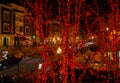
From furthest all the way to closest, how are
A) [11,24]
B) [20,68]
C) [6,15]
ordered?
[11,24] → [6,15] → [20,68]

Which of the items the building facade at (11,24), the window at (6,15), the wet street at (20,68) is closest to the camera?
the wet street at (20,68)

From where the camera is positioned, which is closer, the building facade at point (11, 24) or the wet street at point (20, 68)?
the wet street at point (20, 68)

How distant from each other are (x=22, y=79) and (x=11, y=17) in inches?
1447

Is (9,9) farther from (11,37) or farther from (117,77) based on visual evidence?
(117,77)

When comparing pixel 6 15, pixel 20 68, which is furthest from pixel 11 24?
pixel 20 68

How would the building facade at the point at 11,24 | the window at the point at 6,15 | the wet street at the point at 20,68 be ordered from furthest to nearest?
1. the window at the point at 6,15
2. the building facade at the point at 11,24
3. the wet street at the point at 20,68

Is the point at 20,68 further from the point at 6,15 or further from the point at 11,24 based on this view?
the point at 11,24

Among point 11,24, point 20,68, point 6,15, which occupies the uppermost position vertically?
point 6,15

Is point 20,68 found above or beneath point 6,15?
beneath

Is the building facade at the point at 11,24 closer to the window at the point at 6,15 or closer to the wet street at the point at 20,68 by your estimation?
the window at the point at 6,15

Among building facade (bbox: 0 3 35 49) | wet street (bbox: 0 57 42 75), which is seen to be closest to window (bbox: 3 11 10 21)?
building facade (bbox: 0 3 35 49)

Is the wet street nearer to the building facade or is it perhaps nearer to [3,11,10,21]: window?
the building facade

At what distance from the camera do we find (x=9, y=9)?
183 feet

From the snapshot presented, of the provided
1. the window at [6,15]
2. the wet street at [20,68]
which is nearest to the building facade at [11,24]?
the window at [6,15]
